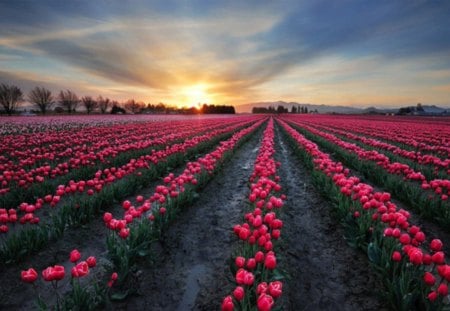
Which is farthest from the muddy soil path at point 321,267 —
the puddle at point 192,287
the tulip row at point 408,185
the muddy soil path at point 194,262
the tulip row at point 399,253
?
the tulip row at point 408,185

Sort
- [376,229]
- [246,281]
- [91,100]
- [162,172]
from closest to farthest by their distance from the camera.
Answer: [246,281] < [376,229] < [162,172] < [91,100]

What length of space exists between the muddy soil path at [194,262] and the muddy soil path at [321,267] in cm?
96

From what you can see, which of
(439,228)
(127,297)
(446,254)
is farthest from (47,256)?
(439,228)

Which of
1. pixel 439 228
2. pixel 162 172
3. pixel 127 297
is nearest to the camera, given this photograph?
pixel 127 297

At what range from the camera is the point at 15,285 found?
395 cm

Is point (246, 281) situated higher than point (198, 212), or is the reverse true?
point (246, 281)

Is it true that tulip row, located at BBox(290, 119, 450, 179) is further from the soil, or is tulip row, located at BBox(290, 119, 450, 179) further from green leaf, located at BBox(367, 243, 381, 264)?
green leaf, located at BBox(367, 243, 381, 264)

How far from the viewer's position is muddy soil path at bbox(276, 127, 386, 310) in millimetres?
3695

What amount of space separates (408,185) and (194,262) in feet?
18.6

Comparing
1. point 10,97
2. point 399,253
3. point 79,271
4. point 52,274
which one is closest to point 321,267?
point 399,253

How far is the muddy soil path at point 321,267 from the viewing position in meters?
3.70

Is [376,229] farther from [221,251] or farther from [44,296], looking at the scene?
[44,296]

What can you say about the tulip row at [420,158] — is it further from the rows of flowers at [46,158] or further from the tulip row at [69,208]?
the rows of flowers at [46,158]

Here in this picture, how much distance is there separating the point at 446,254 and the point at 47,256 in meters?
6.49
